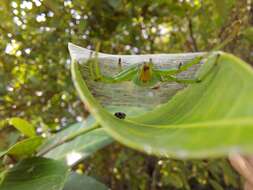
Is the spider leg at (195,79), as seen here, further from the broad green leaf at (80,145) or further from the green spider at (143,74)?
the broad green leaf at (80,145)

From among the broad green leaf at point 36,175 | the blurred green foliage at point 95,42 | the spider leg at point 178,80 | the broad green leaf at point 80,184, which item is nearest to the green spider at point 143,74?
the spider leg at point 178,80

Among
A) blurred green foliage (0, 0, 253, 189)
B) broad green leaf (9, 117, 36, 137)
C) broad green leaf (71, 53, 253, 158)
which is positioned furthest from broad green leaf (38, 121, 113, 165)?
broad green leaf (71, 53, 253, 158)

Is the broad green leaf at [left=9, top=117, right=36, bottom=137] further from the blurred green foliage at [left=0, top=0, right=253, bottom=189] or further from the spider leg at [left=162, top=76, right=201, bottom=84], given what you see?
the spider leg at [left=162, top=76, right=201, bottom=84]

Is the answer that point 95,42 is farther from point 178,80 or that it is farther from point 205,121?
point 205,121

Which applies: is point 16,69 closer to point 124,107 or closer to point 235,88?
point 124,107

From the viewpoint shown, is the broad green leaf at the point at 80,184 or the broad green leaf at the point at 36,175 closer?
the broad green leaf at the point at 36,175

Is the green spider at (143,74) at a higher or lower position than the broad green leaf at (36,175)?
higher
